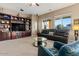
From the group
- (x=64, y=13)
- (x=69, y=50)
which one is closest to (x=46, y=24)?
(x=64, y=13)

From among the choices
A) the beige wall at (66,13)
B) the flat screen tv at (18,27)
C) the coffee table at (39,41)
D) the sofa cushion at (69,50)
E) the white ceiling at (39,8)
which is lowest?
the coffee table at (39,41)

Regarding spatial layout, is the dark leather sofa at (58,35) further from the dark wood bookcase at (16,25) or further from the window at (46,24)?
the dark wood bookcase at (16,25)

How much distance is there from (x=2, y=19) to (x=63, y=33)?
2.64 meters

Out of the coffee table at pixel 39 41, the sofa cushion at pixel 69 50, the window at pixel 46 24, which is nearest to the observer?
the sofa cushion at pixel 69 50

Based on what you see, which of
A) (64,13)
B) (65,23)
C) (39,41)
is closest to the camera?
(65,23)

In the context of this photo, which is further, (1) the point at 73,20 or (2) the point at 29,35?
(2) the point at 29,35

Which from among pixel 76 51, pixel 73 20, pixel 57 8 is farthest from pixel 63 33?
pixel 76 51

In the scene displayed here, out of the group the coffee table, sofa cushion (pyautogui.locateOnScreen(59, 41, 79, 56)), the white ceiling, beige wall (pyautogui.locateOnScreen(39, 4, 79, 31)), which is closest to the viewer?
sofa cushion (pyautogui.locateOnScreen(59, 41, 79, 56))

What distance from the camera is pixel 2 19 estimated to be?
5098mm

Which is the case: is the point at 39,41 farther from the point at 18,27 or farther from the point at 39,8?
the point at 39,8

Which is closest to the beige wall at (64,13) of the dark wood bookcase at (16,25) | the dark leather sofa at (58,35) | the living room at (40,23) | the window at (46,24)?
the living room at (40,23)

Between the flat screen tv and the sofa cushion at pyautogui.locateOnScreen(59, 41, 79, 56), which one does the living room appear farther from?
the sofa cushion at pyautogui.locateOnScreen(59, 41, 79, 56)

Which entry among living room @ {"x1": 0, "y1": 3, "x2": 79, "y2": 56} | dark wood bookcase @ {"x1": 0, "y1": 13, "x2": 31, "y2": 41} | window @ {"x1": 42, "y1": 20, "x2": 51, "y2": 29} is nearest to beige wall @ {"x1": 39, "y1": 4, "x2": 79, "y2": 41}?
living room @ {"x1": 0, "y1": 3, "x2": 79, "y2": 56}

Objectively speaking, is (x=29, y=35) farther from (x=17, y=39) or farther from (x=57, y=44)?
(x=57, y=44)
